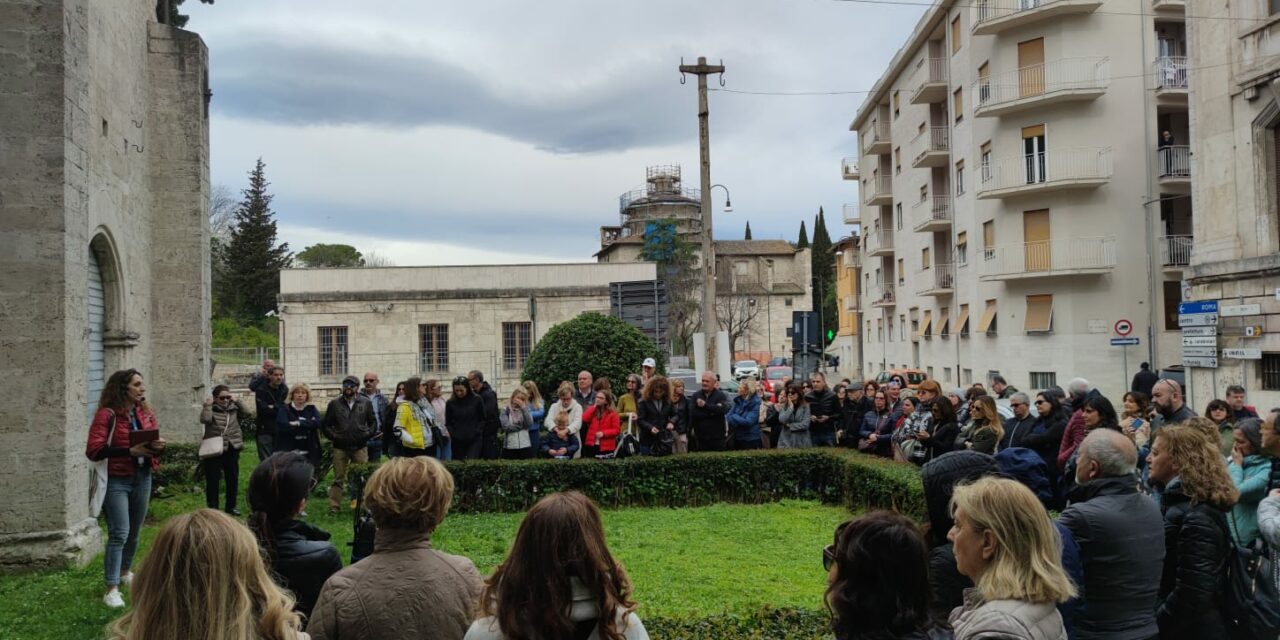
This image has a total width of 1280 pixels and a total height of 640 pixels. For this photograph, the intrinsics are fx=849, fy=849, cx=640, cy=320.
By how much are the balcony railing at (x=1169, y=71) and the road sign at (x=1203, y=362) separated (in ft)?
37.5

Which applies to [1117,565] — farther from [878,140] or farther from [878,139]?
[878,139]

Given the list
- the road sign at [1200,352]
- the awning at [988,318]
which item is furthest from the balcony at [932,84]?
the road sign at [1200,352]

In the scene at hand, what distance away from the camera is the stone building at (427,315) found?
122ft

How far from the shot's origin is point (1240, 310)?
1695 cm

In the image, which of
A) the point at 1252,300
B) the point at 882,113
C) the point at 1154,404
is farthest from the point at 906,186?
the point at 1154,404

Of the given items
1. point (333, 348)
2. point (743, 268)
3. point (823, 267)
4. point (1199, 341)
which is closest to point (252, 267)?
point (333, 348)

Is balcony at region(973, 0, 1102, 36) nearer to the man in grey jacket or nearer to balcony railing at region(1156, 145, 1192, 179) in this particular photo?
balcony railing at region(1156, 145, 1192, 179)

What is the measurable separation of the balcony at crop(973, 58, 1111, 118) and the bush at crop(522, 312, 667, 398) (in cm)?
1692

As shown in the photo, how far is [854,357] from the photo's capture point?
5519 cm

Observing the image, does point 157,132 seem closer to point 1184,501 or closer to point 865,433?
point 865,433

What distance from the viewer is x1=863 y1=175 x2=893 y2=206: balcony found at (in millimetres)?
42975

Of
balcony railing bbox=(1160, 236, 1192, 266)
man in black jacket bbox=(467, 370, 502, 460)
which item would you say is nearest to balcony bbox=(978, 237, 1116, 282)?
balcony railing bbox=(1160, 236, 1192, 266)

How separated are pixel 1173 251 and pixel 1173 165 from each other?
2613 millimetres

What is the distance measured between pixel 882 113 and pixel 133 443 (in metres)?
41.7
